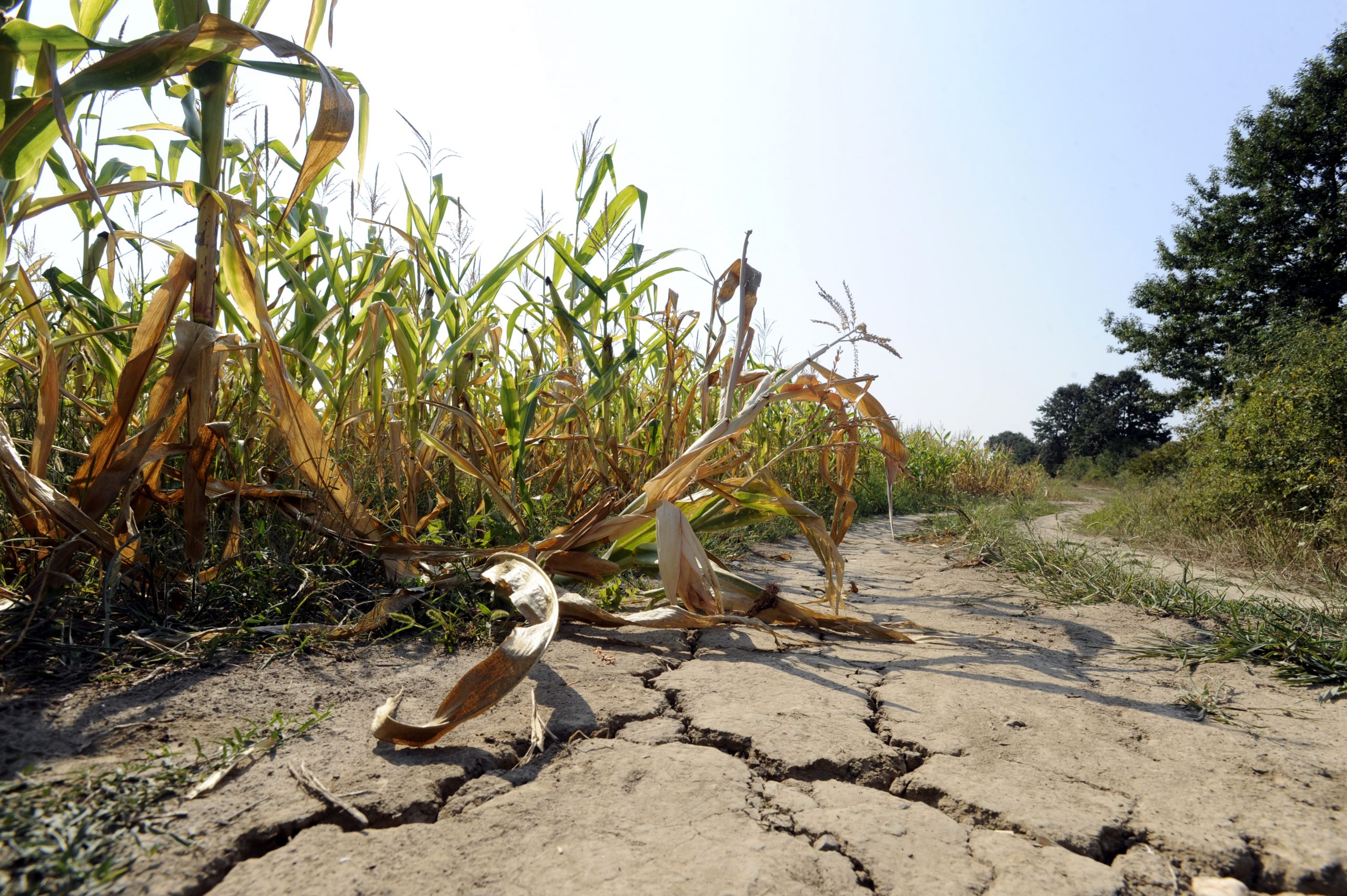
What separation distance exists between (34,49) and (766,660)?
1719 mm

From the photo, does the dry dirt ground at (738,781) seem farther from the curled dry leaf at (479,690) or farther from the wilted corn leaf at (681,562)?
the wilted corn leaf at (681,562)

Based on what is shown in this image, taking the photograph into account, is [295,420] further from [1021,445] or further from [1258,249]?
[1021,445]

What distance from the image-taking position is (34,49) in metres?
1.05

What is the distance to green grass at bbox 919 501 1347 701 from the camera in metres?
1.65

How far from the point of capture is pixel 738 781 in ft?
3.44

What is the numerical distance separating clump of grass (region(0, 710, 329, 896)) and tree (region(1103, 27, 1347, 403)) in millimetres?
16022

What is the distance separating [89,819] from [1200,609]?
8.69ft

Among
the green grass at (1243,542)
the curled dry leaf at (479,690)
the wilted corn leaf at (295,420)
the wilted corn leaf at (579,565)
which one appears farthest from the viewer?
the green grass at (1243,542)

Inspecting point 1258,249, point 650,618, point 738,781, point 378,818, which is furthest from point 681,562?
point 1258,249

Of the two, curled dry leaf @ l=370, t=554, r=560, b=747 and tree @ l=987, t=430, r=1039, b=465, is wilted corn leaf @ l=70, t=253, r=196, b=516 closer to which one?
curled dry leaf @ l=370, t=554, r=560, b=747

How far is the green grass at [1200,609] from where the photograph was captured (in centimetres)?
165

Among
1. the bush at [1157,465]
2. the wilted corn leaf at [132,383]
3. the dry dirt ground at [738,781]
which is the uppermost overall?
the bush at [1157,465]

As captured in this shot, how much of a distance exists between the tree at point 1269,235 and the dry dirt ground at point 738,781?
48.7 ft

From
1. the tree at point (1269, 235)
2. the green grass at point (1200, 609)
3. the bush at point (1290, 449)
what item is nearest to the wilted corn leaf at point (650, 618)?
the green grass at point (1200, 609)
